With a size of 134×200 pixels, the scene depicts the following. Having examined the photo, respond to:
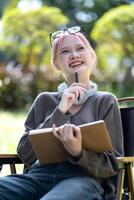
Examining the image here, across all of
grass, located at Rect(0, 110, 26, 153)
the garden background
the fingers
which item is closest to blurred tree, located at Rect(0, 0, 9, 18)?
the garden background

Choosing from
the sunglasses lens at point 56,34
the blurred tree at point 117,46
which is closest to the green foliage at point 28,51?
the blurred tree at point 117,46

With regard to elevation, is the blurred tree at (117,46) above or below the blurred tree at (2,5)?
below

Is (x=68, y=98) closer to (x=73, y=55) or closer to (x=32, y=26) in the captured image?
(x=73, y=55)

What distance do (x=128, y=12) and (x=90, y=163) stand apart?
909 cm

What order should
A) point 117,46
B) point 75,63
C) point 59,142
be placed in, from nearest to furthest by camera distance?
point 59,142 < point 75,63 < point 117,46

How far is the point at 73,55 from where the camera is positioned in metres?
2.61

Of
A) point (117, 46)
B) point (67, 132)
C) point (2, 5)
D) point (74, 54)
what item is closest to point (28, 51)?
point (2, 5)

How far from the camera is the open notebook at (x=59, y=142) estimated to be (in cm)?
224

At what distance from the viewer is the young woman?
7.57ft

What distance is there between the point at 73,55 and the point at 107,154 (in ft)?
1.80

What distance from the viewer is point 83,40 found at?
2670 mm

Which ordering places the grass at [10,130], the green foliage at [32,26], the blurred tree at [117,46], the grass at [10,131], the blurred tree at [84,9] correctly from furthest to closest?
1. the blurred tree at [84,9]
2. the green foliage at [32,26]
3. the blurred tree at [117,46]
4. the grass at [10,130]
5. the grass at [10,131]

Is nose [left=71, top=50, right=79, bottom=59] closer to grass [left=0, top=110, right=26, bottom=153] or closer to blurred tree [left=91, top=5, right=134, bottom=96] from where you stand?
grass [left=0, top=110, right=26, bottom=153]

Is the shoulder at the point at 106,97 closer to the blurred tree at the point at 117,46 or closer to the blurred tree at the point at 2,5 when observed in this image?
the blurred tree at the point at 117,46
